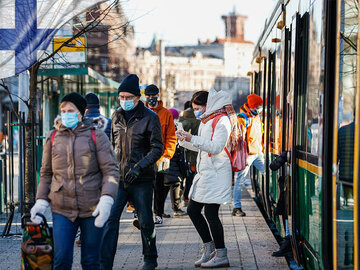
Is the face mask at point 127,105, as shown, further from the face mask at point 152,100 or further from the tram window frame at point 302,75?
the face mask at point 152,100

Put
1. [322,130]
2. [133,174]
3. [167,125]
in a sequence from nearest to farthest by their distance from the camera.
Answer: [322,130] < [133,174] < [167,125]

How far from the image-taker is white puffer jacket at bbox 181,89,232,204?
6930mm

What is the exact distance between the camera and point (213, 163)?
23.2 feet

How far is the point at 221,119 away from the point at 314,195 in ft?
6.22

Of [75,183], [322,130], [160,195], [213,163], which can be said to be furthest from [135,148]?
[160,195]

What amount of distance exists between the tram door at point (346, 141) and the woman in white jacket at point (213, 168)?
2.34m

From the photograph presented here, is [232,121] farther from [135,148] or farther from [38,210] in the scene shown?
[38,210]

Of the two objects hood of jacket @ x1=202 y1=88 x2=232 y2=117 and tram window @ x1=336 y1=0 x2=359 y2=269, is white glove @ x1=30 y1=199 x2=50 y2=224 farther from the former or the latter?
hood of jacket @ x1=202 y1=88 x2=232 y2=117

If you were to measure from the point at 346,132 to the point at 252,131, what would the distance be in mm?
6688

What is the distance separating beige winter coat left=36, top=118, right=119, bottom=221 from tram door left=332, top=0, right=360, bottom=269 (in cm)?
161

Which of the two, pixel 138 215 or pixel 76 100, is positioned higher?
pixel 76 100

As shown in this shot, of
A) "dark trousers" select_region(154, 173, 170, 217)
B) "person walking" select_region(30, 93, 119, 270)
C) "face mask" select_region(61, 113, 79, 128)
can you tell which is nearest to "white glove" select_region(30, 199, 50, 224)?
"person walking" select_region(30, 93, 119, 270)

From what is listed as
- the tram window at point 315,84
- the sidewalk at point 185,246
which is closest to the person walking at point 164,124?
the sidewalk at point 185,246

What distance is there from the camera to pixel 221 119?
23.3 feet
